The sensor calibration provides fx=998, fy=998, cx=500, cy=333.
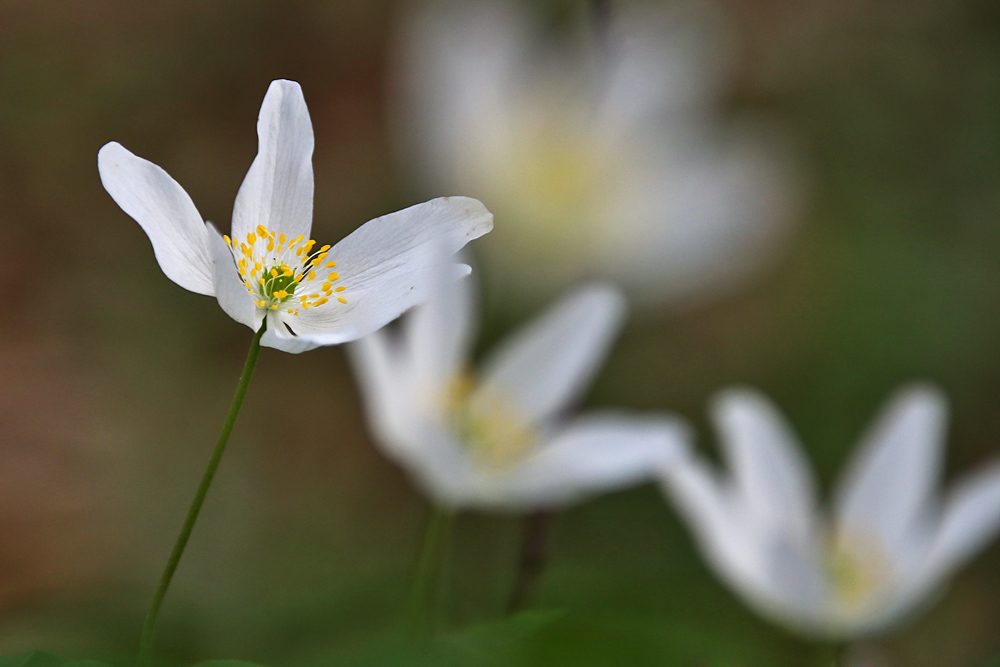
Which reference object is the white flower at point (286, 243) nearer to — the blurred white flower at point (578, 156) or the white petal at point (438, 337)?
the white petal at point (438, 337)

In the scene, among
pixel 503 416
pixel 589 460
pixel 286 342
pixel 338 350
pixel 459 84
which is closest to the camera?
pixel 286 342

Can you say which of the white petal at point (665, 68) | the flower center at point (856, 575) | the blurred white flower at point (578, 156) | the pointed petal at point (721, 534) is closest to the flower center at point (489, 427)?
the pointed petal at point (721, 534)

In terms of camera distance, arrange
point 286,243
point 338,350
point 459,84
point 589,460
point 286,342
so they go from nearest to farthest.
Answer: point 286,342
point 286,243
point 589,460
point 459,84
point 338,350

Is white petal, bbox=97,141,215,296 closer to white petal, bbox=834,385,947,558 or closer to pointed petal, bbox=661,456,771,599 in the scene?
pointed petal, bbox=661,456,771,599

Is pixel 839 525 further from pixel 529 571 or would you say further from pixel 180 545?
pixel 180 545

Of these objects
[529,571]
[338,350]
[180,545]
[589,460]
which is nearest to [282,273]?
[180,545]

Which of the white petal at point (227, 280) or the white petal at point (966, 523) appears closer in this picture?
the white petal at point (227, 280)

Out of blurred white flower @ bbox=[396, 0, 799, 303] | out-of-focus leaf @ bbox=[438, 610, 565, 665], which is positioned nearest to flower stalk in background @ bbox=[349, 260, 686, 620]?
out-of-focus leaf @ bbox=[438, 610, 565, 665]
